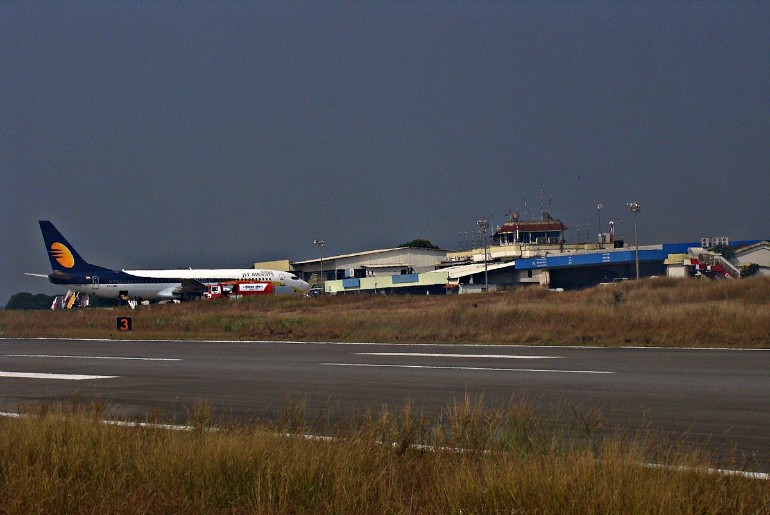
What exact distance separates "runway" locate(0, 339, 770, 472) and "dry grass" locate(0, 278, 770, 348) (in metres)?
3.29

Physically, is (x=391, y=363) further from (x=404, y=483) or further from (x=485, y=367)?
(x=404, y=483)

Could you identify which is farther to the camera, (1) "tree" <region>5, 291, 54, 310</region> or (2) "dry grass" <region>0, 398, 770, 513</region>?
(1) "tree" <region>5, 291, 54, 310</region>

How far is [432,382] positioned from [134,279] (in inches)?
2419

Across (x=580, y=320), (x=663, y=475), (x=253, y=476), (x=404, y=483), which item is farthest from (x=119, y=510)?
(x=580, y=320)

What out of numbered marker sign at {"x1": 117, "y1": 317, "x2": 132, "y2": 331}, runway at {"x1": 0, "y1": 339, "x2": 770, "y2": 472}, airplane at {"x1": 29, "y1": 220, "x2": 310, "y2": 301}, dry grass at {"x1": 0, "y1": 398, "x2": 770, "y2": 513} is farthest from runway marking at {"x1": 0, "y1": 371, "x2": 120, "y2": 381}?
airplane at {"x1": 29, "y1": 220, "x2": 310, "y2": 301}

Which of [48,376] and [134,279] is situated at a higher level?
[134,279]

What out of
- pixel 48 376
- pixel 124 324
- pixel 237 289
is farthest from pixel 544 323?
pixel 237 289

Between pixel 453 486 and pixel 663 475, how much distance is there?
1386mm

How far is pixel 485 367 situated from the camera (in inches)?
631

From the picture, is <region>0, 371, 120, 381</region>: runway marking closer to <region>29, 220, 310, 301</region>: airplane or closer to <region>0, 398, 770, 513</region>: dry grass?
<region>0, 398, 770, 513</region>: dry grass

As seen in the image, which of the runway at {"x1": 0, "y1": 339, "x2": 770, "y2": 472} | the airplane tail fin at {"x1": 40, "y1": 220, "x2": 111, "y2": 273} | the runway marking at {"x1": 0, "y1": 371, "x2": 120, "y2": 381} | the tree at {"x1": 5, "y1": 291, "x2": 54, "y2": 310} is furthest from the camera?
the tree at {"x1": 5, "y1": 291, "x2": 54, "y2": 310}

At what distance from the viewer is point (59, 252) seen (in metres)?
68.9

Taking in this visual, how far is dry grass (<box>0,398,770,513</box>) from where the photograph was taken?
18.1 feet

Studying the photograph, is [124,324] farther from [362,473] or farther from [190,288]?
[190,288]
